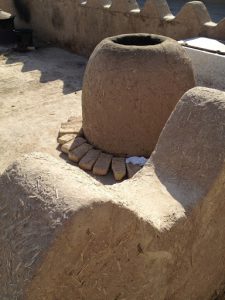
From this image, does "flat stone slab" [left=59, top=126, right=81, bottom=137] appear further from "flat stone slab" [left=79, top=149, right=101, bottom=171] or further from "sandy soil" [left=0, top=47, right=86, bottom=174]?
"flat stone slab" [left=79, top=149, right=101, bottom=171]

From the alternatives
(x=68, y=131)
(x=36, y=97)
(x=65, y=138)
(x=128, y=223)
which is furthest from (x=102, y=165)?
(x=36, y=97)

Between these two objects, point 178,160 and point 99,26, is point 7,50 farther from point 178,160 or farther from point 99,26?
point 178,160

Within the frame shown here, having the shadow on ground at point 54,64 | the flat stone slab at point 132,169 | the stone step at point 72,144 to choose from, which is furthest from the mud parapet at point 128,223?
the shadow on ground at point 54,64

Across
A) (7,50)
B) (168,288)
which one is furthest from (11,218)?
(7,50)

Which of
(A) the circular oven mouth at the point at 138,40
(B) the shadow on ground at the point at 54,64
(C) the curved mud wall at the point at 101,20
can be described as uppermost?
(A) the circular oven mouth at the point at 138,40

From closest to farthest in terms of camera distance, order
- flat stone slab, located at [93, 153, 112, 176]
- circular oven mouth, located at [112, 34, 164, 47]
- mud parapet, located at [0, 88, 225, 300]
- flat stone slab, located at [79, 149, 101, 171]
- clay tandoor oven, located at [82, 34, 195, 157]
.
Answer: mud parapet, located at [0, 88, 225, 300] → clay tandoor oven, located at [82, 34, 195, 157] → flat stone slab, located at [93, 153, 112, 176] → flat stone slab, located at [79, 149, 101, 171] → circular oven mouth, located at [112, 34, 164, 47]

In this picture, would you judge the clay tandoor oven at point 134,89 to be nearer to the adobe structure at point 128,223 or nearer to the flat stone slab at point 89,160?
the flat stone slab at point 89,160

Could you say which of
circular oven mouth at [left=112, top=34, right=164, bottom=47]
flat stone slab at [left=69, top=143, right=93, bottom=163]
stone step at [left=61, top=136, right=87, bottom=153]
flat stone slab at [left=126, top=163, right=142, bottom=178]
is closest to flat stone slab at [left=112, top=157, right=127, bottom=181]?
flat stone slab at [left=126, top=163, right=142, bottom=178]

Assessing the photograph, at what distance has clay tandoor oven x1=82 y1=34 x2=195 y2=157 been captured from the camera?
13.6ft

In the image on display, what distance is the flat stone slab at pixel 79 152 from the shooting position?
4.55 meters

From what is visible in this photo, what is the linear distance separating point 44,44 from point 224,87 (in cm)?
617

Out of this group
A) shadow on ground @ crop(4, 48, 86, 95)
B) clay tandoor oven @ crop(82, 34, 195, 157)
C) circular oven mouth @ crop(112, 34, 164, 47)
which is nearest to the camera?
→ clay tandoor oven @ crop(82, 34, 195, 157)

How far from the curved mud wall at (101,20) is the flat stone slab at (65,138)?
9.08 feet

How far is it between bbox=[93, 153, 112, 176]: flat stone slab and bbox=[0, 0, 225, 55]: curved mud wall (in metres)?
2.84
